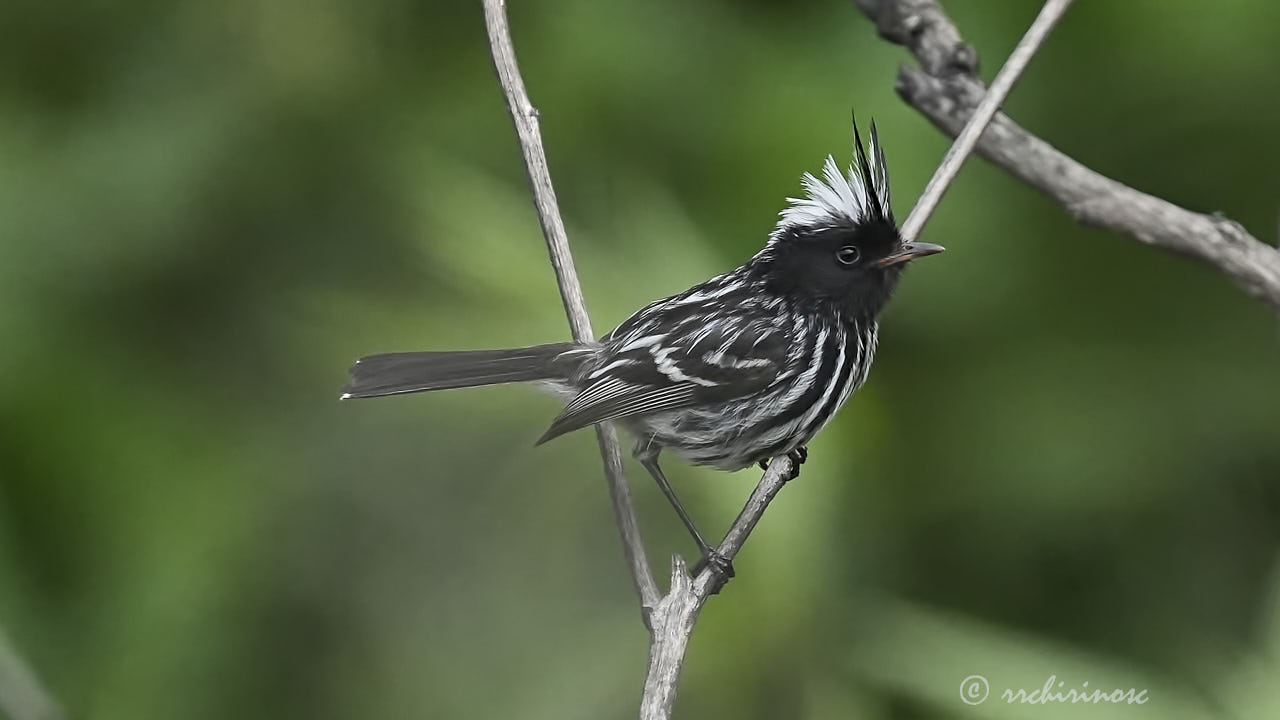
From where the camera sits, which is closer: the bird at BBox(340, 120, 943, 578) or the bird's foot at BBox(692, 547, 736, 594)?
the bird's foot at BBox(692, 547, 736, 594)

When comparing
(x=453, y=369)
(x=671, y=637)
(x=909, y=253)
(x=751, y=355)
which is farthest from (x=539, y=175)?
(x=671, y=637)

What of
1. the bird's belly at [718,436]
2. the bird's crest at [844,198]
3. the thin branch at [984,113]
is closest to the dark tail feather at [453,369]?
the bird's belly at [718,436]

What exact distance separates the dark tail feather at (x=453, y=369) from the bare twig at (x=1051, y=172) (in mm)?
1038

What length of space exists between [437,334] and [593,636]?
0.98 m

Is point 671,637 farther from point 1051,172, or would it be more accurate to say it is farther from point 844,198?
point 1051,172

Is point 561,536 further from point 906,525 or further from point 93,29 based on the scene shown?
point 93,29

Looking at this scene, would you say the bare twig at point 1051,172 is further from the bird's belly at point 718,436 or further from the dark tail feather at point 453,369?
the dark tail feather at point 453,369

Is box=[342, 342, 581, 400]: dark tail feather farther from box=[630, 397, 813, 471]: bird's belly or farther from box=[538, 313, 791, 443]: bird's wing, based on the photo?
box=[630, 397, 813, 471]: bird's belly

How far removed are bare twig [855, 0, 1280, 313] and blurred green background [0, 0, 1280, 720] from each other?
0.59 metres

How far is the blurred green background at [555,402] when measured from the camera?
11.3 ft

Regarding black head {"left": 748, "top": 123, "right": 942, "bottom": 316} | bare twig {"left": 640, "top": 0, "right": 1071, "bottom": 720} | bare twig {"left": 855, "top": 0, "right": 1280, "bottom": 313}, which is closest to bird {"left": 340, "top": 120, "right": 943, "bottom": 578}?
black head {"left": 748, "top": 123, "right": 942, "bottom": 316}

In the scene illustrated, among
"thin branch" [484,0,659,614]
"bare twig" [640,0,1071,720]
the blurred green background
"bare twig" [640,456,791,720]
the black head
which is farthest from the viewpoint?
the blurred green background

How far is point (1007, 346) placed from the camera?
3648 millimetres

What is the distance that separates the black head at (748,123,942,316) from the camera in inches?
113
